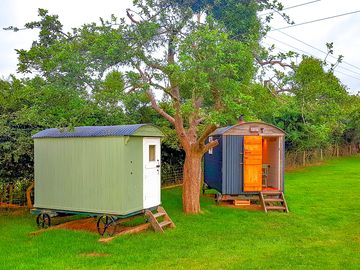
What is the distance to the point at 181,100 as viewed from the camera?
10867mm

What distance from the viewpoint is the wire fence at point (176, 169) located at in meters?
10.8

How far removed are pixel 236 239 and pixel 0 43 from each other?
1192 cm

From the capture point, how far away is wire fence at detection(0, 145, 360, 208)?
10.8 m

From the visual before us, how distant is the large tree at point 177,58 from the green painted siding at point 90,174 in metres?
1.32

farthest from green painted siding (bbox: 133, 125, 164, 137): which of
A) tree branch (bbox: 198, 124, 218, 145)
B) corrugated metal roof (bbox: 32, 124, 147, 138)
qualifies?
tree branch (bbox: 198, 124, 218, 145)

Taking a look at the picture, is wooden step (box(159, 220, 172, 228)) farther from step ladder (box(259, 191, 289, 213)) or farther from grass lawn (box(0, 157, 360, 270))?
step ladder (box(259, 191, 289, 213))

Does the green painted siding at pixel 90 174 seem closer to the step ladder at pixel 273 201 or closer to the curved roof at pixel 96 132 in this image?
the curved roof at pixel 96 132

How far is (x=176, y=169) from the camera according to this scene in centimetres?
1681

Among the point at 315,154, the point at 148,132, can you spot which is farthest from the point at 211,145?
the point at 315,154

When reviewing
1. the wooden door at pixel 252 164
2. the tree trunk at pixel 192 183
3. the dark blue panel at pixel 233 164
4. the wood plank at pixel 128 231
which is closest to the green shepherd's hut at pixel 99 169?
the wood plank at pixel 128 231

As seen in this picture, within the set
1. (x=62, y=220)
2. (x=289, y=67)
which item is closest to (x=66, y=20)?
(x=62, y=220)

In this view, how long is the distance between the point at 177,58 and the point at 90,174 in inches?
131

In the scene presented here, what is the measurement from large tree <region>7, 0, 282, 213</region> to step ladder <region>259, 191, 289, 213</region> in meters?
2.27

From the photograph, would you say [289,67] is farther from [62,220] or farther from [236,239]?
[62,220]
